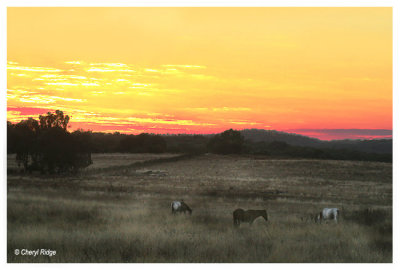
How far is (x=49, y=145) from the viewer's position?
140ft

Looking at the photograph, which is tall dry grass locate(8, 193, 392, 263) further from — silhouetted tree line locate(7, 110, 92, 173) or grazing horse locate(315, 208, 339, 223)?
silhouetted tree line locate(7, 110, 92, 173)

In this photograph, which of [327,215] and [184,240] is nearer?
[184,240]

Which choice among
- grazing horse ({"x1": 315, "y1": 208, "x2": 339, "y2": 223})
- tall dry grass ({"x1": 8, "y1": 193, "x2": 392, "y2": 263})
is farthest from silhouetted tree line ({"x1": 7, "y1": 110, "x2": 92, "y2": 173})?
grazing horse ({"x1": 315, "y1": 208, "x2": 339, "y2": 223})

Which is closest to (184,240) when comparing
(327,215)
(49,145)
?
(327,215)

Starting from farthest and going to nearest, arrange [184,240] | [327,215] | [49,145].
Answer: [49,145], [327,215], [184,240]

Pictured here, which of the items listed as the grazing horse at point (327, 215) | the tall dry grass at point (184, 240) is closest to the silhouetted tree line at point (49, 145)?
the tall dry grass at point (184, 240)

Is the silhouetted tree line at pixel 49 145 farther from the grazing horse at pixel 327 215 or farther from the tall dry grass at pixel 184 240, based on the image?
the grazing horse at pixel 327 215

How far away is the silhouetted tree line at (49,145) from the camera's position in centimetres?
4000

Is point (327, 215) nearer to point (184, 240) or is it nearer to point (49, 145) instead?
point (184, 240)

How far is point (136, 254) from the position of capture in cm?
1154

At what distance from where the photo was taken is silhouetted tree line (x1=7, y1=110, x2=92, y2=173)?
40000mm

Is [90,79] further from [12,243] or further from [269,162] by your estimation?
[269,162]

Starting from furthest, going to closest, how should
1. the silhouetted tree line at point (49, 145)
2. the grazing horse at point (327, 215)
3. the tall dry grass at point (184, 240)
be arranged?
1. the silhouetted tree line at point (49, 145)
2. the grazing horse at point (327, 215)
3. the tall dry grass at point (184, 240)
